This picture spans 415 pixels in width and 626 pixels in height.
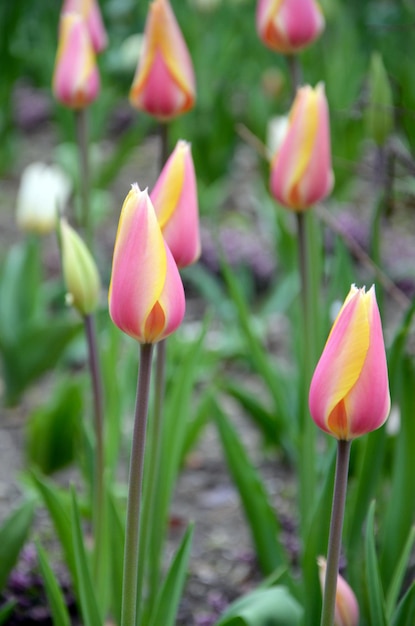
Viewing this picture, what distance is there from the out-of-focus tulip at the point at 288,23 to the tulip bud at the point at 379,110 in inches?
6.5

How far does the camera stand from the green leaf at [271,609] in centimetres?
110

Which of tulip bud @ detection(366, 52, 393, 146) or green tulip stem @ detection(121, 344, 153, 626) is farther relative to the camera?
tulip bud @ detection(366, 52, 393, 146)

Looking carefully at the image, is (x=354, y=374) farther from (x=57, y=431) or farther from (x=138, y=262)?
(x=57, y=431)

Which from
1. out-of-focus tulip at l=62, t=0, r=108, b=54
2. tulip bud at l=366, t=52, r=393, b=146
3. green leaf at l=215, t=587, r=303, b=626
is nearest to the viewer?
green leaf at l=215, t=587, r=303, b=626

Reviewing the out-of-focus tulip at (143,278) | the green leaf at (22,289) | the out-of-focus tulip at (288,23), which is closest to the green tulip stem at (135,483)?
the out-of-focus tulip at (143,278)

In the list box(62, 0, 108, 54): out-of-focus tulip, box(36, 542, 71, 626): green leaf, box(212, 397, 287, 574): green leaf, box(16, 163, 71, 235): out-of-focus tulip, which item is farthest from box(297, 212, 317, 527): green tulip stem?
box(16, 163, 71, 235): out-of-focus tulip

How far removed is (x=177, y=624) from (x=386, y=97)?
3.06 ft

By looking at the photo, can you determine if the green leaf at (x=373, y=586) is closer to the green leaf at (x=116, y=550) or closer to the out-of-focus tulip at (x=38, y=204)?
the green leaf at (x=116, y=550)

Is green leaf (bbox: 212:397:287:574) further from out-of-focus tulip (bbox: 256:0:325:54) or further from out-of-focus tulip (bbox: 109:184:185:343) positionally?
out-of-focus tulip (bbox: 109:184:185:343)

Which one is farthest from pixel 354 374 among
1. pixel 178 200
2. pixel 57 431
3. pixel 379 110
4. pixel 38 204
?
pixel 38 204

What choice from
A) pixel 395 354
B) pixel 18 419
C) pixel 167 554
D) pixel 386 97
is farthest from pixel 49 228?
pixel 395 354

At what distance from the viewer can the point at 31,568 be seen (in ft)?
5.22

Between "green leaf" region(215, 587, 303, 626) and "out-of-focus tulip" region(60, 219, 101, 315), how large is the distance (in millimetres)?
408

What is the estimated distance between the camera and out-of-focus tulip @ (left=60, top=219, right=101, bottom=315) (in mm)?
1223
